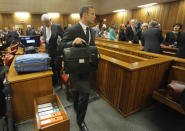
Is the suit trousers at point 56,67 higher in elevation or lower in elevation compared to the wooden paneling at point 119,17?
lower

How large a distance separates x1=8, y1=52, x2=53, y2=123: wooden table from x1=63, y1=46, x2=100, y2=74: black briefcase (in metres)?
0.57

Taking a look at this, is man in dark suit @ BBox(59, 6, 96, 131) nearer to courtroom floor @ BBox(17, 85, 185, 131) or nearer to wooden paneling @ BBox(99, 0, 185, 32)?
courtroom floor @ BBox(17, 85, 185, 131)

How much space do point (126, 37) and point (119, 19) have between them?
271 inches

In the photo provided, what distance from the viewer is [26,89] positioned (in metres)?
1.57

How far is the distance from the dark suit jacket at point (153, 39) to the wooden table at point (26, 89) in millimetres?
2406

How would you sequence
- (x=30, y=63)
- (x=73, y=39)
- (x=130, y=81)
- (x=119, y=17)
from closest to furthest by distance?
(x=73, y=39), (x=30, y=63), (x=130, y=81), (x=119, y=17)

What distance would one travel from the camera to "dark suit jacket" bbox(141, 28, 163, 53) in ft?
8.91

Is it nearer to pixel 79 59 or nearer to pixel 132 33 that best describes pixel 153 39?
pixel 132 33

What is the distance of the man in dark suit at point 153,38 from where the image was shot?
107 inches

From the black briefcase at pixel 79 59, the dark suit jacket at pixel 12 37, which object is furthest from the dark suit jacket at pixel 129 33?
the dark suit jacket at pixel 12 37

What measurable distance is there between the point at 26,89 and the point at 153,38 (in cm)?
280

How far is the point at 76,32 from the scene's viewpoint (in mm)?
1377

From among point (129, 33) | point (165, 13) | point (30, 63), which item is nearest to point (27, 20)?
point (129, 33)

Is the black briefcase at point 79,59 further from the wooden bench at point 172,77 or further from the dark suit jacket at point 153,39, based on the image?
the dark suit jacket at point 153,39
